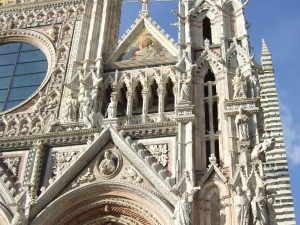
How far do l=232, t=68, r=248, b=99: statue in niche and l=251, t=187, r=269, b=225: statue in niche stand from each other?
10.7ft

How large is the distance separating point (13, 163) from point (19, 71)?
4.70 metres

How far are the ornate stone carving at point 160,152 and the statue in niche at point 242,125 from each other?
1.97 m

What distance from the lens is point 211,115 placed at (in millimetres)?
15516

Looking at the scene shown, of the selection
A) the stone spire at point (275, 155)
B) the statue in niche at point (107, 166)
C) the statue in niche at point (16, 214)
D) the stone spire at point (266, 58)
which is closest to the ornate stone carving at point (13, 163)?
the statue in niche at point (16, 214)

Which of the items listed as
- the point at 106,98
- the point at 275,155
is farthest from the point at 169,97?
the point at 275,155

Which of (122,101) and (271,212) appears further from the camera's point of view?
(122,101)

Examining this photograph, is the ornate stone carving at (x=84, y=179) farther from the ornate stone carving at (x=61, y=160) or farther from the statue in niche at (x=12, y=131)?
the statue in niche at (x=12, y=131)

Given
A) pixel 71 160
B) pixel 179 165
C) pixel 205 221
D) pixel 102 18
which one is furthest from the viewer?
pixel 102 18

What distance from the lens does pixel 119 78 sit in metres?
17.5

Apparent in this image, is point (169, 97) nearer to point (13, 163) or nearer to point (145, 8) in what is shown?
point (145, 8)

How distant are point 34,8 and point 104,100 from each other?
20.3 ft

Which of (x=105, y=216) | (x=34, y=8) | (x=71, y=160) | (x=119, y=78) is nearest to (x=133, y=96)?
(x=119, y=78)

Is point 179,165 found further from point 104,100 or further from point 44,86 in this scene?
point 44,86

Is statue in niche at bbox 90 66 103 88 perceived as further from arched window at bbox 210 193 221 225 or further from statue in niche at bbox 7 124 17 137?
arched window at bbox 210 193 221 225
